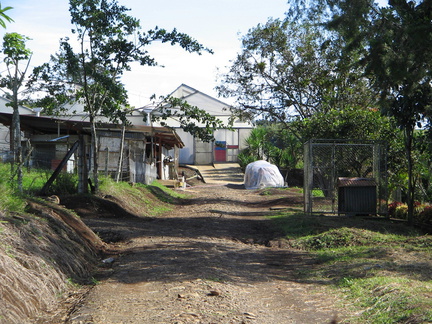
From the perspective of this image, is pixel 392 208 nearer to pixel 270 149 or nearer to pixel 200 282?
pixel 200 282

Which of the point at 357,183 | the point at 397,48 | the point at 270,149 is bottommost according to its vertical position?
the point at 357,183

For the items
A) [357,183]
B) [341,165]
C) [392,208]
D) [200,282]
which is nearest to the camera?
[200,282]

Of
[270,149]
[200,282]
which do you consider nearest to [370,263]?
[200,282]

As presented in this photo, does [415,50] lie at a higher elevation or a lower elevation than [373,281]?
higher

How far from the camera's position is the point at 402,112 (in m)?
12.9

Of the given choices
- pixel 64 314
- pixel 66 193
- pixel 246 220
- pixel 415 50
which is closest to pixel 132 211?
pixel 66 193

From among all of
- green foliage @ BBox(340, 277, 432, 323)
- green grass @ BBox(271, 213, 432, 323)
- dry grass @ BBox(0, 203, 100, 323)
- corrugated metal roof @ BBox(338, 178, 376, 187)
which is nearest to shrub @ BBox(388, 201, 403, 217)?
green grass @ BBox(271, 213, 432, 323)

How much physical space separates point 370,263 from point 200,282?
313 centimetres

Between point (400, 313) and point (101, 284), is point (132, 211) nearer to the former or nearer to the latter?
point (101, 284)

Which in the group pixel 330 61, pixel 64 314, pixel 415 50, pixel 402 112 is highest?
pixel 330 61

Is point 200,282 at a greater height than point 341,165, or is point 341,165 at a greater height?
point 341,165

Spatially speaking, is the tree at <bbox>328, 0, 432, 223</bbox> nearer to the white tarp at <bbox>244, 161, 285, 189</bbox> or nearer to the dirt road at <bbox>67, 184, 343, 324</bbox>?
the dirt road at <bbox>67, 184, 343, 324</bbox>

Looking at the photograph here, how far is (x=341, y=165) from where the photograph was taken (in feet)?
61.7

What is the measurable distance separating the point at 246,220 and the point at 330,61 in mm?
9922
